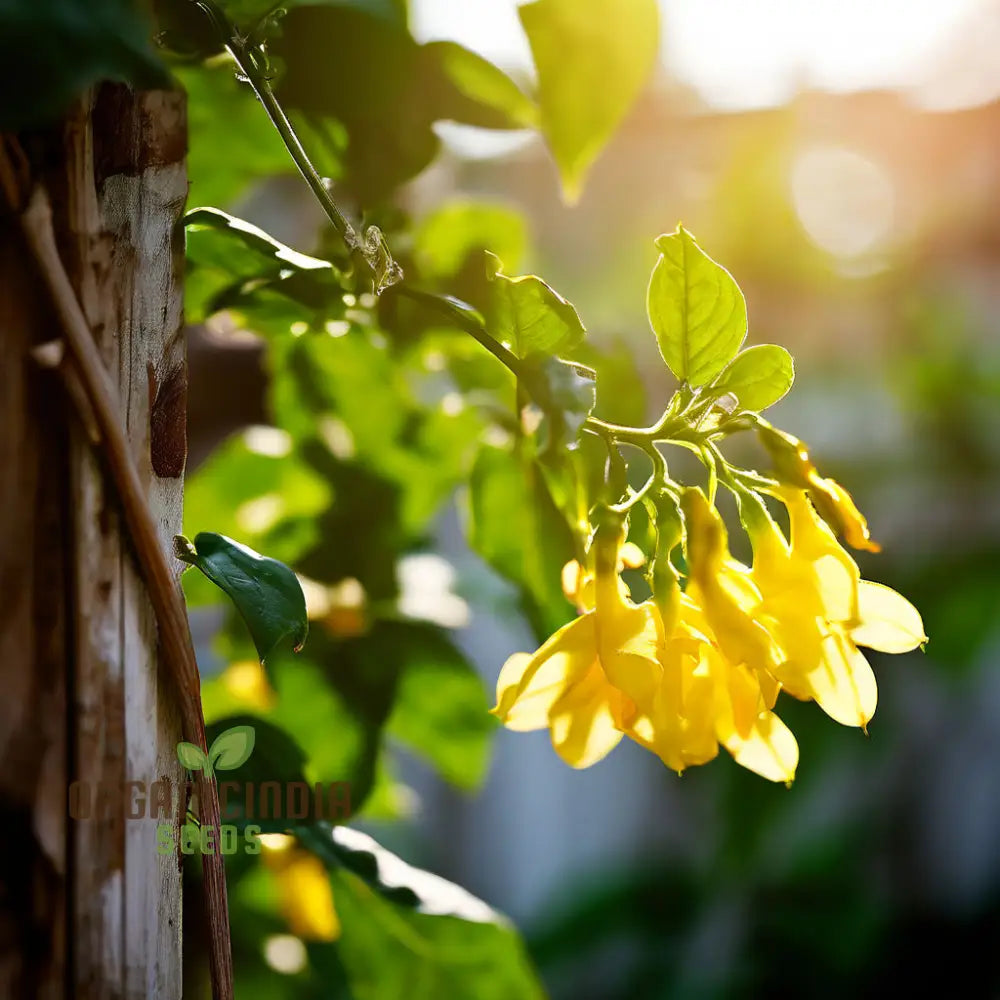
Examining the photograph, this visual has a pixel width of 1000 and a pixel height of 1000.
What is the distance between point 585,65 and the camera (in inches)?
13.5

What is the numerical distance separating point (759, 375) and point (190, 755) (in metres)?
0.19

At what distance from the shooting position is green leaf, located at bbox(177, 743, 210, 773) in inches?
9.2

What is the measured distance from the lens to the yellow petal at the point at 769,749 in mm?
278

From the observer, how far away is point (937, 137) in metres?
2.09

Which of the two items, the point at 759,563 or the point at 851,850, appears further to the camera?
the point at 851,850

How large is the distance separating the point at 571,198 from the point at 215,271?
14cm

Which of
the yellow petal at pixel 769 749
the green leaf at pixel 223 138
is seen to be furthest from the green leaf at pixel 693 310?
the green leaf at pixel 223 138

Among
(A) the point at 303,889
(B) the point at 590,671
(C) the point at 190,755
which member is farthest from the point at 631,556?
(A) the point at 303,889

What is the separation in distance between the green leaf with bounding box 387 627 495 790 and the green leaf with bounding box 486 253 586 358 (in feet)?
0.93

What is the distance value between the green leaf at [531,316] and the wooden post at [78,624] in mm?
94

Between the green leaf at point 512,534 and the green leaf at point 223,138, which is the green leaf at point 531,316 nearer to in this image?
the green leaf at point 512,534

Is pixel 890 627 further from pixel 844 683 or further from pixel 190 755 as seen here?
pixel 190 755

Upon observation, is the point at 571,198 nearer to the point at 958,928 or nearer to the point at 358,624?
the point at 358,624

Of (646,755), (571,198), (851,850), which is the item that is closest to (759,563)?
(571,198)
